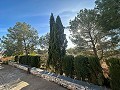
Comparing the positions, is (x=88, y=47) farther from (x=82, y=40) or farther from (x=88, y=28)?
(x=88, y=28)

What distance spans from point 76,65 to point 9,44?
25.6 metres

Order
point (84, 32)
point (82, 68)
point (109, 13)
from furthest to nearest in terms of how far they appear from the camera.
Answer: point (84, 32) < point (109, 13) < point (82, 68)

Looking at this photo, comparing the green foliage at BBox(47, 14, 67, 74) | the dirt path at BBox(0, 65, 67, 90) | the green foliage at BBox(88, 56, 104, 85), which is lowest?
the dirt path at BBox(0, 65, 67, 90)

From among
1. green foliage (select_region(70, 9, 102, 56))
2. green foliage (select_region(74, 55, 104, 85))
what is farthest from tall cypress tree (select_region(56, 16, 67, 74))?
green foliage (select_region(70, 9, 102, 56))

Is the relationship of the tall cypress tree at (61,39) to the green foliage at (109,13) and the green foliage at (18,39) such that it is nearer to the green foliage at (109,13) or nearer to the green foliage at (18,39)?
the green foliage at (109,13)

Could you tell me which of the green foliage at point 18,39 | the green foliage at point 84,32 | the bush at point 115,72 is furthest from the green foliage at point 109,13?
the green foliage at point 18,39

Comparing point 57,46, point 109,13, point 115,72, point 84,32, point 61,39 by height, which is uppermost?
point 109,13

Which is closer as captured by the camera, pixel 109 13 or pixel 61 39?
pixel 61 39

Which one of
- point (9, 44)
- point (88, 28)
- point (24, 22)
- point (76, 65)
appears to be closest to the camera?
point (76, 65)

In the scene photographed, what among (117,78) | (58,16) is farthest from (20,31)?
(117,78)

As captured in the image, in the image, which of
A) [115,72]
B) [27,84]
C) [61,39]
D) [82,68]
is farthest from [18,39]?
[115,72]

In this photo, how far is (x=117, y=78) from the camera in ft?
18.4

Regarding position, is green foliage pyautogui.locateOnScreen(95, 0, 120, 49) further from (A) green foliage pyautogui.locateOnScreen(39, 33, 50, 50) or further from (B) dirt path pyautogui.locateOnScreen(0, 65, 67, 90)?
(A) green foliage pyautogui.locateOnScreen(39, 33, 50, 50)

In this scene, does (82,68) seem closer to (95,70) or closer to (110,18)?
(95,70)
